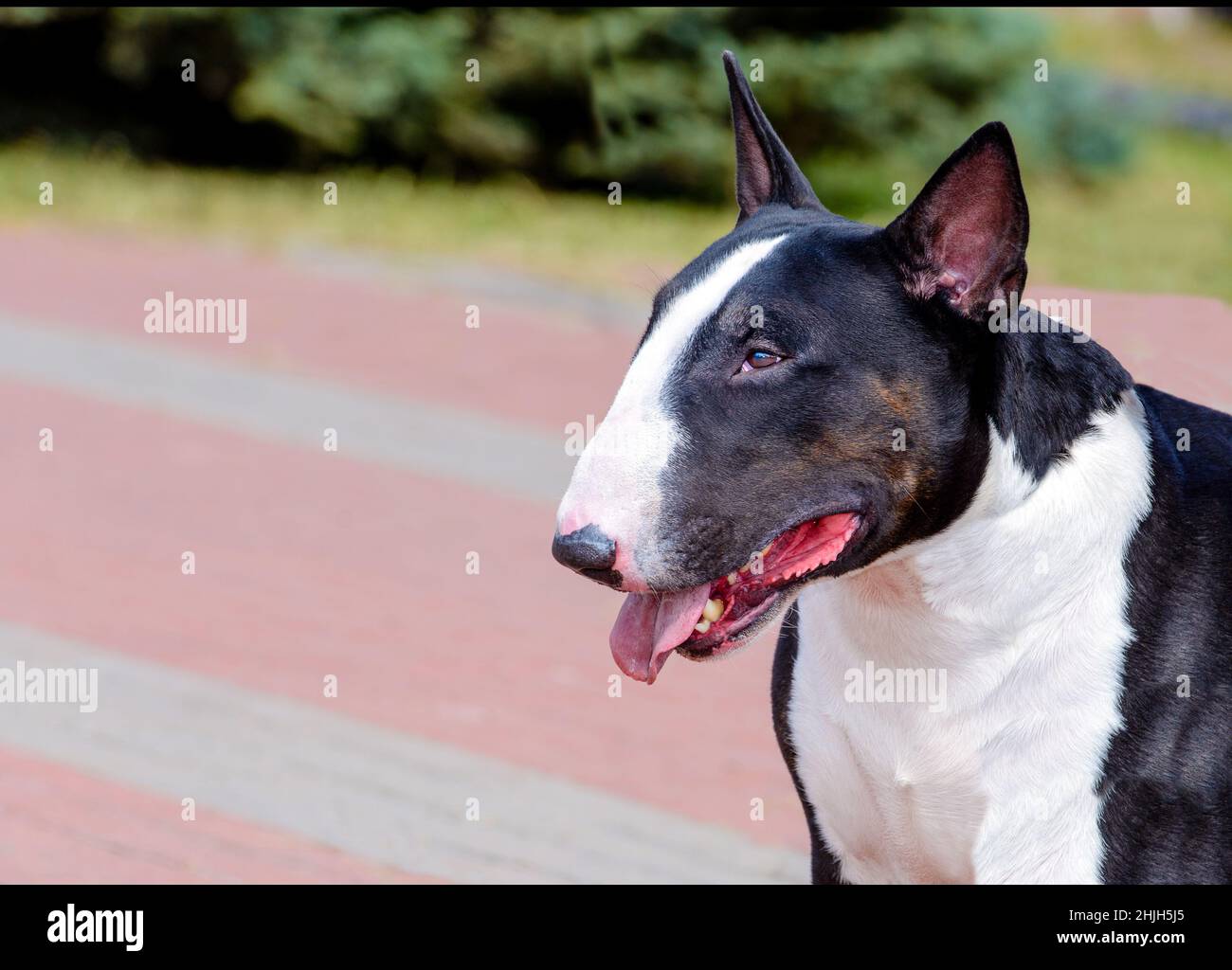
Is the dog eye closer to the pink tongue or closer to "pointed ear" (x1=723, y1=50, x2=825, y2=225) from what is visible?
the pink tongue

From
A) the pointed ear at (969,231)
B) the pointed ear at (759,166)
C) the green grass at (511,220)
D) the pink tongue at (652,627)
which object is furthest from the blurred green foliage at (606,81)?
the pink tongue at (652,627)

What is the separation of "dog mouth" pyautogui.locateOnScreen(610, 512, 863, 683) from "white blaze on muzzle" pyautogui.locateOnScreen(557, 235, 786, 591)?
6.0 inches

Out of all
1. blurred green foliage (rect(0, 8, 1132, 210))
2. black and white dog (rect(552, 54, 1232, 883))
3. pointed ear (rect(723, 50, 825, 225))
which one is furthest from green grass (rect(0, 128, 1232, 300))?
black and white dog (rect(552, 54, 1232, 883))

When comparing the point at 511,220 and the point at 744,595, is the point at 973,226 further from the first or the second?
the point at 511,220

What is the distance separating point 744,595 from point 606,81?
1022 cm

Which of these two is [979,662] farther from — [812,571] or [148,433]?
[148,433]

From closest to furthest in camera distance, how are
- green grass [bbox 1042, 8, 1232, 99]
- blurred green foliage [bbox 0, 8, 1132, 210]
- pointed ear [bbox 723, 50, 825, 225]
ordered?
1. pointed ear [bbox 723, 50, 825, 225]
2. blurred green foliage [bbox 0, 8, 1132, 210]
3. green grass [bbox 1042, 8, 1232, 99]

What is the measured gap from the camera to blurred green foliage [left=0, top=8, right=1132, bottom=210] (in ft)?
40.4

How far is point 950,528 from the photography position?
266 centimetres

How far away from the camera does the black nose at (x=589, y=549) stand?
2.47 metres

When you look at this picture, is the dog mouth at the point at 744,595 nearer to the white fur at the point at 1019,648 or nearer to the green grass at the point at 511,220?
the white fur at the point at 1019,648

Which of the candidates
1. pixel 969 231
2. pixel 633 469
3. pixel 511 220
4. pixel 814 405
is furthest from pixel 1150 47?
pixel 633 469
